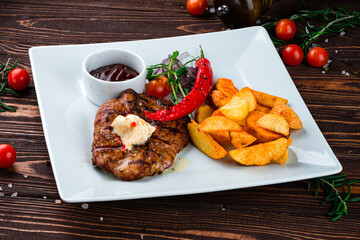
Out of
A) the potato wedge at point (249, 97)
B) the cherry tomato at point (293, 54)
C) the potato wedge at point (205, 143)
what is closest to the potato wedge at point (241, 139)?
the potato wedge at point (205, 143)

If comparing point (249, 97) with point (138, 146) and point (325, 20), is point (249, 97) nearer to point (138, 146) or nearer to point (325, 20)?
point (138, 146)

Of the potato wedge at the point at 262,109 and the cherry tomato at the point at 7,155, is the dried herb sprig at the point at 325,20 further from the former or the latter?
the cherry tomato at the point at 7,155

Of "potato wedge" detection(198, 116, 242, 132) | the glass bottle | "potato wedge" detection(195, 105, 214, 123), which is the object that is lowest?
"potato wedge" detection(195, 105, 214, 123)

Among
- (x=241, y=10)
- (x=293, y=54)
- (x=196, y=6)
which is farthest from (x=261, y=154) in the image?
(x=196, y=6)

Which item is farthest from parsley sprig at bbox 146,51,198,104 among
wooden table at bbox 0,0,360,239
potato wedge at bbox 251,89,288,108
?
wooden table at bbox 0,0,360,239

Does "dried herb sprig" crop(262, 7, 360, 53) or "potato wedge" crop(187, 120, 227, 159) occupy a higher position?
"dried herb sprig" crop(262, 7, 360, 53)

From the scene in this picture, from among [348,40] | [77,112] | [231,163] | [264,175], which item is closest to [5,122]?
[77,112]

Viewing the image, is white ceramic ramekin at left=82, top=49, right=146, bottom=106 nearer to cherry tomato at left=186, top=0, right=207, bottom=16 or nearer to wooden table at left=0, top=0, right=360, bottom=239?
wooden table at left=0, top=0, right=360, bottom=239
